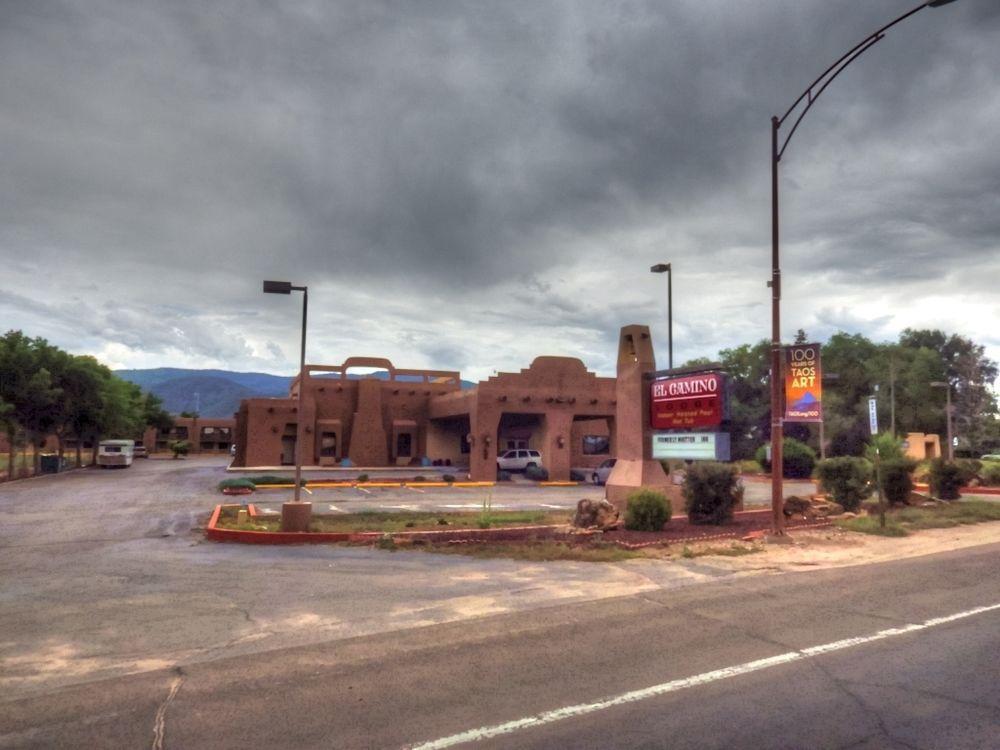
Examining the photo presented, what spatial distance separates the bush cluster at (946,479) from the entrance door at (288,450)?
39.5m

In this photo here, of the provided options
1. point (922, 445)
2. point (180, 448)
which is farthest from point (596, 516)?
point (180, 448)

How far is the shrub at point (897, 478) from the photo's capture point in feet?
71.0

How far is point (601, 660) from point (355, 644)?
261 cm

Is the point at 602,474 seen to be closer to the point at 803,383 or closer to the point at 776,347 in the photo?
the point at 803,383

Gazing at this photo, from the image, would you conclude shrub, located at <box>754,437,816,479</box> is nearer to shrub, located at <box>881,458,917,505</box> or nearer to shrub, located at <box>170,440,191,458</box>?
shrub, located at <box>881,458,917,505</box>

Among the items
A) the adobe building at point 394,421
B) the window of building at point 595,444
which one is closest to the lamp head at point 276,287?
the adobe building at point 394,421

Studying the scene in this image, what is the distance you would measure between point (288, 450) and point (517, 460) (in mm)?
18135

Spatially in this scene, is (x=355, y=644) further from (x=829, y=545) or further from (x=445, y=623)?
(x=829, y=545)

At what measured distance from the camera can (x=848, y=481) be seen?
2097cm

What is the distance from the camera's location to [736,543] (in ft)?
50.5

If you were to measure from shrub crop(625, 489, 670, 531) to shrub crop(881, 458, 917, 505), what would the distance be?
868 centimetres

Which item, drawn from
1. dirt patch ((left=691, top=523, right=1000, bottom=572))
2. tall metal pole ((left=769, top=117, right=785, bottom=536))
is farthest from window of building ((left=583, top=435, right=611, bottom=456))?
tall metal pole ((left=769, top=117, right=785, bottom=536))

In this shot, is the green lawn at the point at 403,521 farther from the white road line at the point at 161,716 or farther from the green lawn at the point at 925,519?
the white road line at the point at 161,716

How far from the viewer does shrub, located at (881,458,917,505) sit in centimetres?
2164
